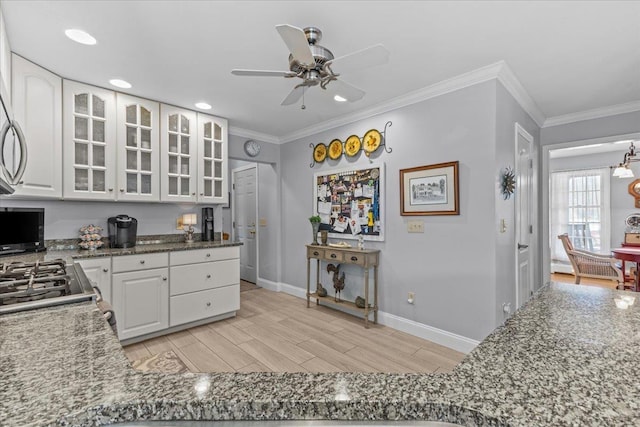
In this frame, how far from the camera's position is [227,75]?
2668 mm

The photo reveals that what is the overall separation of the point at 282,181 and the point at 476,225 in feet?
9.71

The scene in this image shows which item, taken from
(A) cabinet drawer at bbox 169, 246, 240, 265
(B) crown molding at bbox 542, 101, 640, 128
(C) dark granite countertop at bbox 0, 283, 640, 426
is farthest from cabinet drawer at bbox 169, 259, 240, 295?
(B) crown molding at bbox 542, 101, 640, 128

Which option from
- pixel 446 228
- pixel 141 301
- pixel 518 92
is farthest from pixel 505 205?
pixel 141 301

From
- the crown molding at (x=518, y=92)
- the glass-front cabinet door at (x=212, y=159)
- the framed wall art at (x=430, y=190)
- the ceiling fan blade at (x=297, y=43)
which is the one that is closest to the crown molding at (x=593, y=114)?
the crown molding at (x=518, y=92)

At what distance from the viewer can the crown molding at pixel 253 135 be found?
4.25m

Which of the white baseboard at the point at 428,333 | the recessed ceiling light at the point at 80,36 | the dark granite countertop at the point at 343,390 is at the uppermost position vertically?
the recessed ceiling light at the point at 80,36

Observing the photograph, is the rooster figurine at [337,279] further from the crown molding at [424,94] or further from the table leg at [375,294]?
the crown molding at [424,94]

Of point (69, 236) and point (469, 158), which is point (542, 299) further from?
point (69, 236)

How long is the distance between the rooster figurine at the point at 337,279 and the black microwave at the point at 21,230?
2901 mm

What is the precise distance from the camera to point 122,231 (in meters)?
3.01

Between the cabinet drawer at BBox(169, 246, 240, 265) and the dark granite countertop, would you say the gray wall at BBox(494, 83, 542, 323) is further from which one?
the cabinet drawer at BBox(169, 246, 240, 265)

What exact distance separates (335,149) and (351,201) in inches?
29.1

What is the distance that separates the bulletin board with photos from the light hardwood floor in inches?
41.5

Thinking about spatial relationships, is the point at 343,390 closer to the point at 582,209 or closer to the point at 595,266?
the point at 595,266
